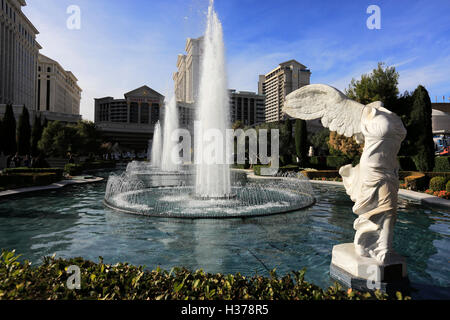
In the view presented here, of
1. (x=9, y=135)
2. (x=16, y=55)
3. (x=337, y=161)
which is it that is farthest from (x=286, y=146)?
(x=16, y=55)

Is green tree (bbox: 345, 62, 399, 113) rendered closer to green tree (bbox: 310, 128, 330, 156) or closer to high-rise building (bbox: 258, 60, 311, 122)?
green tree (bbox: 310, 128, 330, 156)

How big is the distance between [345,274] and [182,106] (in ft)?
361

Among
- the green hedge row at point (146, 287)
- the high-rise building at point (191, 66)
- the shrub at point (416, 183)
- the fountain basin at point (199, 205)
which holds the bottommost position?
the fountain basin at point (199, 205)

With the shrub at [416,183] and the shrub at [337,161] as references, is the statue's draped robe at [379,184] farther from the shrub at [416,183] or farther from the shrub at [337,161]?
the shrub at [337,161]

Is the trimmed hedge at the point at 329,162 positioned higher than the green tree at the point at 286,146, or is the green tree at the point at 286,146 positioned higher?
the green tree at the point at 286,146

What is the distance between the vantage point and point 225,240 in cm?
759

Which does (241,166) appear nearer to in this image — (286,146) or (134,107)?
(286,146)

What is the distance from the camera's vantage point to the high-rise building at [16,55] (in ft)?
226

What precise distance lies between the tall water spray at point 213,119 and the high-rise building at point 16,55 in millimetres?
78628

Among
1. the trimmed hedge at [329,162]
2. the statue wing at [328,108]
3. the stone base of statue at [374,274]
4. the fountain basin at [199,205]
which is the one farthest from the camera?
the trimmed hedge at [329,162]

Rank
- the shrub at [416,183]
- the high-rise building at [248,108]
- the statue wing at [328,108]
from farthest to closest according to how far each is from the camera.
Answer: the high-rise building at [248,108], the shrub at [416,183], the statue wing at [328,108]

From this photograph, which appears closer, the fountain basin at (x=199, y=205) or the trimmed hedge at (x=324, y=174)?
the fountain basin at (x=199, y=205)

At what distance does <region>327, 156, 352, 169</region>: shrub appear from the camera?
31.3 metres

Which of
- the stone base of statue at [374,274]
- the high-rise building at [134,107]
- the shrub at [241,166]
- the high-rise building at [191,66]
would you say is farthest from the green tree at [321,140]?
the high-rise building at [134,107]
